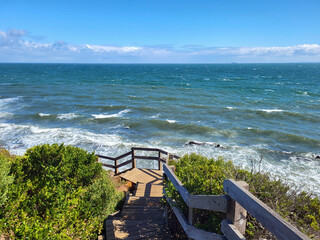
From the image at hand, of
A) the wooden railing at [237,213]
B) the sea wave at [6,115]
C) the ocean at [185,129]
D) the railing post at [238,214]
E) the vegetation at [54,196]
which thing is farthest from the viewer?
the sea wave at [6,115]

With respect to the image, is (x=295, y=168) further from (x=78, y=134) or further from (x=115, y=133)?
(x=78, y=134)

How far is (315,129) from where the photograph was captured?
2500 centimetres

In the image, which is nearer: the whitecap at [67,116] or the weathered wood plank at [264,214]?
the weathered wood plank at [264,214]

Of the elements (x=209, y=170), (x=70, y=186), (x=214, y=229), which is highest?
(x=209, y=170)

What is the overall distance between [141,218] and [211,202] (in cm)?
375

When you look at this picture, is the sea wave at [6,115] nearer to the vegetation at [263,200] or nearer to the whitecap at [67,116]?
the whitecap at [67,116]

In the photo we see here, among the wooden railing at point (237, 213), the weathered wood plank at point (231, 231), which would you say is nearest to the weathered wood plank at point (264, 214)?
the wooden railing at point (237, 213)

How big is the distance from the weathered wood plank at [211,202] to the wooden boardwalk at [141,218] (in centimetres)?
224

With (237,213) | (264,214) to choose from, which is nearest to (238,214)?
(237,213)

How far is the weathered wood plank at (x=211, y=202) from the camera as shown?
3.44 meters

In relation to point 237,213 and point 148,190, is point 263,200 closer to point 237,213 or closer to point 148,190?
point 237,213

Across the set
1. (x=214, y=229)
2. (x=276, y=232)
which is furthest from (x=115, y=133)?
(x=276, y=232)

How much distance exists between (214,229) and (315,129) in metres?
25.9

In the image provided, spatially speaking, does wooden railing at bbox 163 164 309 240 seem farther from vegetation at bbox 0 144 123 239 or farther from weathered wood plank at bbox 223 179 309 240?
vegetation at bbox 0 144 123 239
